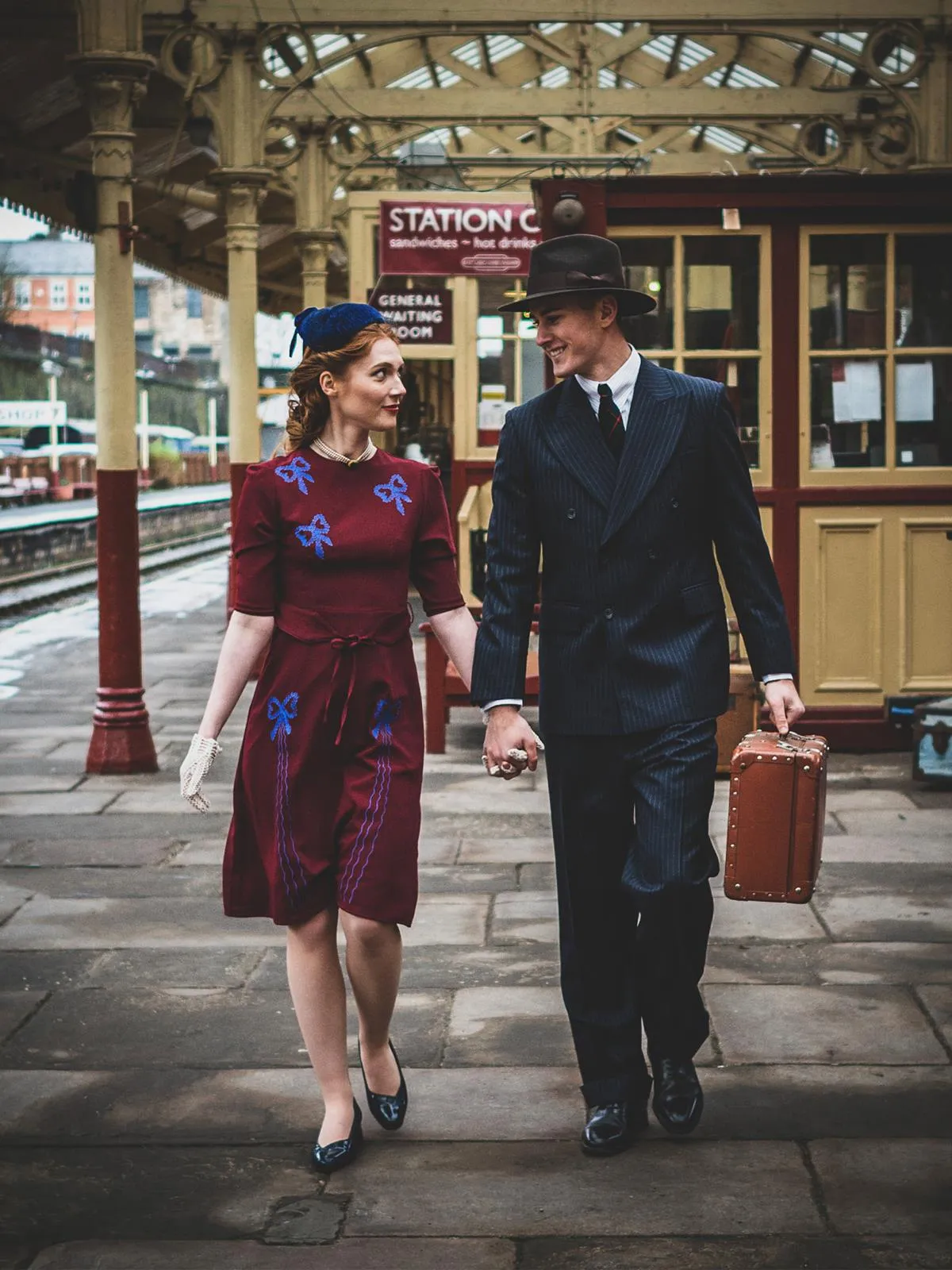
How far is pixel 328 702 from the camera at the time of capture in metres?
3.99

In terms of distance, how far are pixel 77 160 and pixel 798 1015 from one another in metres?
13.7

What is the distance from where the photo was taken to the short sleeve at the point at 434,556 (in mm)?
4184

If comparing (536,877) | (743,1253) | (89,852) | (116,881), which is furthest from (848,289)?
(743,1253)

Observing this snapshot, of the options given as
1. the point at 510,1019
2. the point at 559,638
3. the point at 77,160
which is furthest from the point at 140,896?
the point at 77,160

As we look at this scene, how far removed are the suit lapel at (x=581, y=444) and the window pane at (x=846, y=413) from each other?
5.38m

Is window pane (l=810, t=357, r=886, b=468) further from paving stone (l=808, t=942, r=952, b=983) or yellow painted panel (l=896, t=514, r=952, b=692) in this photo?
paving stone (l=808, t=942, r=952, b=983)

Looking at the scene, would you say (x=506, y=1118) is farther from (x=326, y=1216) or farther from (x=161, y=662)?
(x=161, y=662)

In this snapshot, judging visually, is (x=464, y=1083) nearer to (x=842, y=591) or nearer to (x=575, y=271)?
(x=575, y=271)

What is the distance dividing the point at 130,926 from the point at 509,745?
8.43 feet

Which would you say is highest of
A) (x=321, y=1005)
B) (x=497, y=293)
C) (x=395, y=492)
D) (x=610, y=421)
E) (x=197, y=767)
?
(x=497, y=293)

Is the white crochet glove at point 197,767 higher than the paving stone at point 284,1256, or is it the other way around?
the white crochet glove at point 197,767

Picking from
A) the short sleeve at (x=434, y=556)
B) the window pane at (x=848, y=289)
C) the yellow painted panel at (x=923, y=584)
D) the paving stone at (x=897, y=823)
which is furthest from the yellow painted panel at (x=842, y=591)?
the short sleeve at (x=434, y=556)

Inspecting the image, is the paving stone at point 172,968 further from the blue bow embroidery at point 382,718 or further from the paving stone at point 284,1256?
the paving stone at point 284,1256

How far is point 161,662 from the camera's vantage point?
46.8 feet
